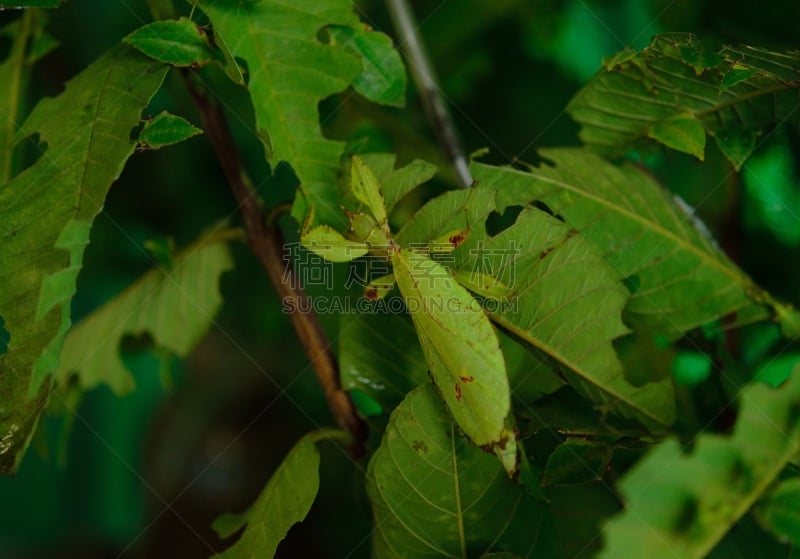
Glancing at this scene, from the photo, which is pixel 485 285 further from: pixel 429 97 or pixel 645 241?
pixel 429 97

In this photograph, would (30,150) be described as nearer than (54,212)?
No

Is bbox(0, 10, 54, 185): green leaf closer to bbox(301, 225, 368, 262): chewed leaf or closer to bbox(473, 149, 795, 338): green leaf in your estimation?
bbox(301, 225, 368, 262): chewed leaf

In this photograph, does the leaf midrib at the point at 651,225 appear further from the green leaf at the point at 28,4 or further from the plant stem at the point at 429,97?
the green leaf at the point at 28,4

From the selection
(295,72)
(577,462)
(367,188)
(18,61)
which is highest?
(18,61)

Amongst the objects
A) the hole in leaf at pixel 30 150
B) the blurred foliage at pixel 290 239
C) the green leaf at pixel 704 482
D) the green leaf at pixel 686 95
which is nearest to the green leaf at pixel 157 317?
the blurred foliage at pixel 290 239

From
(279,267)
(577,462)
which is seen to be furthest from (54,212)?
(577,462)

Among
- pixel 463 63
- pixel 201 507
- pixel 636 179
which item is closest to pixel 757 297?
pixel 636 179
